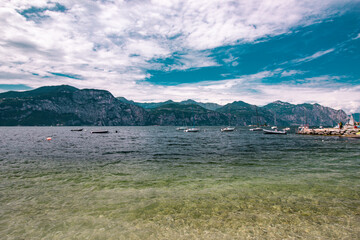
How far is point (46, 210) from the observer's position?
34.9 feet

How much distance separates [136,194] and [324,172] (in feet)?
63.6

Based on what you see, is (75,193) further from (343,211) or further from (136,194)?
(343,211)

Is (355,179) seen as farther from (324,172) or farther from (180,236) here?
(180,236)

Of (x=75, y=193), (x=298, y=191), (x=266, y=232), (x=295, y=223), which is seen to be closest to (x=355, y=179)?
(x=298, y=191)

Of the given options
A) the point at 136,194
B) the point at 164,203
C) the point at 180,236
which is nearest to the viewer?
the point at 180,236

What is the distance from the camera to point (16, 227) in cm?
877

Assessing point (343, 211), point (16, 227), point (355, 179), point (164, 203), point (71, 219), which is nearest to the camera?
point (16, 227)

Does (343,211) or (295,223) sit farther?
(343,211)

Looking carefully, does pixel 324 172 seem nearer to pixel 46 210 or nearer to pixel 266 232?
pixel 266 232

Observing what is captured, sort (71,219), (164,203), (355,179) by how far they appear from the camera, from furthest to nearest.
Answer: (355,179)
(164,203)
(71,219)

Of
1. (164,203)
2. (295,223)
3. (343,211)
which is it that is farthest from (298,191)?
(164,203)

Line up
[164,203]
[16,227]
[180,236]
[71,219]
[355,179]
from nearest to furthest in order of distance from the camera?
[180,236], [16,227], [71,219], [164,203], [355,179]

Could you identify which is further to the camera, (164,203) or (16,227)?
(164,203)

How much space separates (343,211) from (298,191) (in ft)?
11.1
